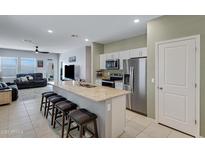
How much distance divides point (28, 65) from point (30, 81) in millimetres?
1742

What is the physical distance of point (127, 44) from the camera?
4.96m

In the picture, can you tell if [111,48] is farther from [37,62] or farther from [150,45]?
[37,62]

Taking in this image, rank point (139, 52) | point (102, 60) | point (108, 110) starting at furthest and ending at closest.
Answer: point (102, 60) < point (139, 52) < point (108, 110)

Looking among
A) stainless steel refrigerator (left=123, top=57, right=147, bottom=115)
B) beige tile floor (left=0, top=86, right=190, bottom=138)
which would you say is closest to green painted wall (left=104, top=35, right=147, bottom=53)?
stainless steel refrigerator (left=123, top=57, right=147, bottom=115)

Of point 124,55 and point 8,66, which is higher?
point 124,55

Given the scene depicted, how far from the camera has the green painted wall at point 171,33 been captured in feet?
7.46

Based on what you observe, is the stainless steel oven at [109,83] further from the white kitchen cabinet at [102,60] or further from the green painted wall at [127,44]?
the green painted wall at [127,44]

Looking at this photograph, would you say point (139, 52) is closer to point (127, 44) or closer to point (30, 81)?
point (127, 44)

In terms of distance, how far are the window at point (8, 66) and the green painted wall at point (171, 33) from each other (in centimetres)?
929

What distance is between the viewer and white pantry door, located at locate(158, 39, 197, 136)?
241cm

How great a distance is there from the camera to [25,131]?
259cm

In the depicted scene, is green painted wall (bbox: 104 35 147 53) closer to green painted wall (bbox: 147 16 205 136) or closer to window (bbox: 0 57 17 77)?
green painted wall (bbox: 147 16 205 136)

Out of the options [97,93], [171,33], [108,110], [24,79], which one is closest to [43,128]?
[97,93]

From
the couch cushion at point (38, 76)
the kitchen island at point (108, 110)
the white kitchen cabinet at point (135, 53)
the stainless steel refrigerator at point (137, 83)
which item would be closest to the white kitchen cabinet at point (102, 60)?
the white kitchen cabinet at point (135, 53)
